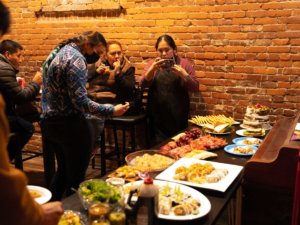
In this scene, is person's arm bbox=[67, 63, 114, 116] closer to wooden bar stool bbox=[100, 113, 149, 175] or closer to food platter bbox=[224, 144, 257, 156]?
food platter bbox=[224, 144, 257, 156]

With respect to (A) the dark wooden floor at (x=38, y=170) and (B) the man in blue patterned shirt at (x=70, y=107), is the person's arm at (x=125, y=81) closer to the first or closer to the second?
(B) the man in blue patterned shirt at (x=70, y=107)

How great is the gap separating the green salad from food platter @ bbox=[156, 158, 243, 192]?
0.47 metres

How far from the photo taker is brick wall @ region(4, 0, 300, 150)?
3.84 metres

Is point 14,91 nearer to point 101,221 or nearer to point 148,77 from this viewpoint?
point 148,77

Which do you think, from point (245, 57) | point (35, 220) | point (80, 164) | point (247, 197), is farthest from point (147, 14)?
point (35, 220)

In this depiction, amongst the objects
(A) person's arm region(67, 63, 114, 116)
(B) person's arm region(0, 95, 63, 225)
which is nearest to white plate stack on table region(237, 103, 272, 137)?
(A) person's arm region(67, 63, 114, 116)

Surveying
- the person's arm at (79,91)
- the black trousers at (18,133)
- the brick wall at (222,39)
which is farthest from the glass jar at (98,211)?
the brick wall at (222,39)

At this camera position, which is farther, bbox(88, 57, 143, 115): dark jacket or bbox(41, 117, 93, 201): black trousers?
bbox(88, 57, 143, 115): dark jacket

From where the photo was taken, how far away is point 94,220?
1495 mm

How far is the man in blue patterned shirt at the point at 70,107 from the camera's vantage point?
A: 278 centimetres

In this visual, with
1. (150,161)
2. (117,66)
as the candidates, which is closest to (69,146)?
(150,161)

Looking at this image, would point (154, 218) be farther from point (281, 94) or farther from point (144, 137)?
point (144, 137)

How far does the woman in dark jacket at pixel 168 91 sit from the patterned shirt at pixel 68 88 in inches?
45.4

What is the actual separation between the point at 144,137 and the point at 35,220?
3.64 meters
